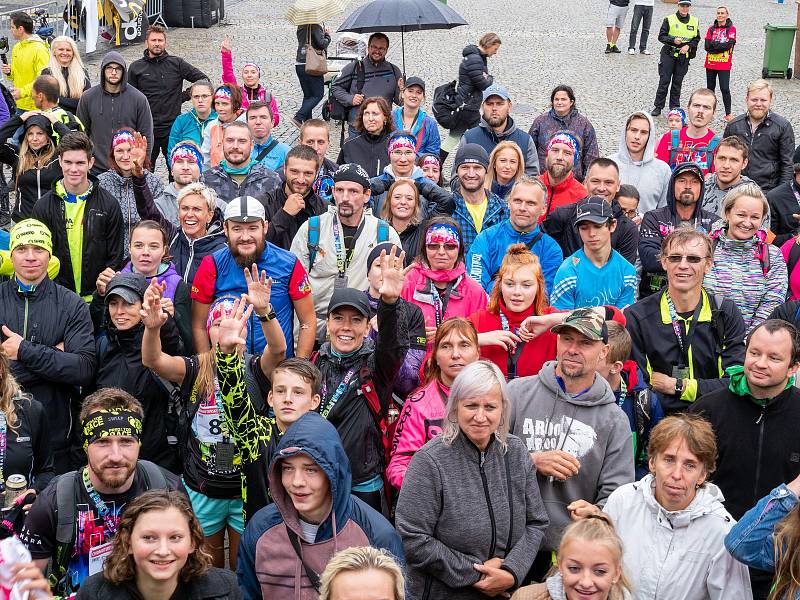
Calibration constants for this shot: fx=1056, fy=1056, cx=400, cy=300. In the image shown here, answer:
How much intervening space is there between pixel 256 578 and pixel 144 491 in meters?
0.67

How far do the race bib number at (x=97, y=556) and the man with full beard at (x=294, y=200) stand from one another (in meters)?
3.47

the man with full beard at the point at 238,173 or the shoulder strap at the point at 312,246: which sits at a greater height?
the man with full beard at the point at 238,173

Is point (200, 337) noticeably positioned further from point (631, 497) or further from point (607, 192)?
point (607, 192)

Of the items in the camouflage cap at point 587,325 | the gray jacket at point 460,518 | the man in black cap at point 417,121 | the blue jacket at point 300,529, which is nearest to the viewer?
the blue jacket at point 300,529

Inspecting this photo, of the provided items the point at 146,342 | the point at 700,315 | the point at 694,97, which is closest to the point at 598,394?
the point at 700,315

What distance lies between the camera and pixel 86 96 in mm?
10648

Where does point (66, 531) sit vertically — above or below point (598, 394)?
below

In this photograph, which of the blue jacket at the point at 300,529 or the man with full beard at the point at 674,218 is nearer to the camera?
the blue jacket at the point at 300,529

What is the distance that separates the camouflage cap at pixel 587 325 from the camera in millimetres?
5223

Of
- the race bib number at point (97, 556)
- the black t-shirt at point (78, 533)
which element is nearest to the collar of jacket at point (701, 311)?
the black t-shirt at point (78, 533)

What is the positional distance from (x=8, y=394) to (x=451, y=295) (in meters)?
2.67

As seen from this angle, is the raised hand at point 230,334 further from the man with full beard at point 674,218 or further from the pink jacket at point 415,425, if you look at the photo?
the man with full beard at point 674,218

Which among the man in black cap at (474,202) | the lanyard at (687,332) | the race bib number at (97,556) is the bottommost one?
the race bib number at (97,556)

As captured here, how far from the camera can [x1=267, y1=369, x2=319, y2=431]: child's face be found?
4984 mm
